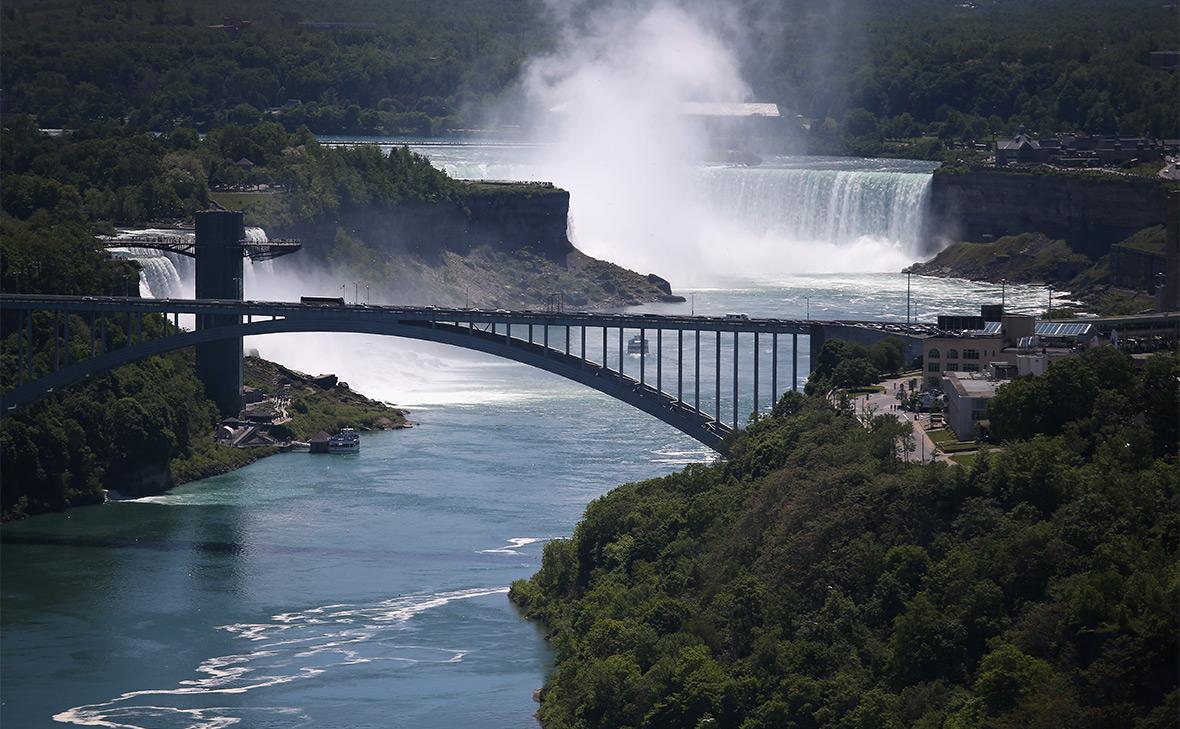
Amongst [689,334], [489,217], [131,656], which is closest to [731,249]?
[489,217]

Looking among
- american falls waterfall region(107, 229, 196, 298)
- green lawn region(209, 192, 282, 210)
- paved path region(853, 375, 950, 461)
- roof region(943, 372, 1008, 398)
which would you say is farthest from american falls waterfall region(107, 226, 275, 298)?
roof region(943, 372, 1008, 398)

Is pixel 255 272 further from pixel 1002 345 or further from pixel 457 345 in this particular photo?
pixel 1002 345

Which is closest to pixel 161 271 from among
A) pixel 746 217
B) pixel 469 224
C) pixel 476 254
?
pixel 476 254

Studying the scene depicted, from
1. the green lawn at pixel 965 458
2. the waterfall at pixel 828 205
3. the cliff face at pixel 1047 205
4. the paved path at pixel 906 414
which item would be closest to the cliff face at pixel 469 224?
the waterfall at pixel 828 205

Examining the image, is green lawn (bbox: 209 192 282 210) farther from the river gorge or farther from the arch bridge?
the arch bridge

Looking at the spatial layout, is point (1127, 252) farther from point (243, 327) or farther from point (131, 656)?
point (131, 656)
